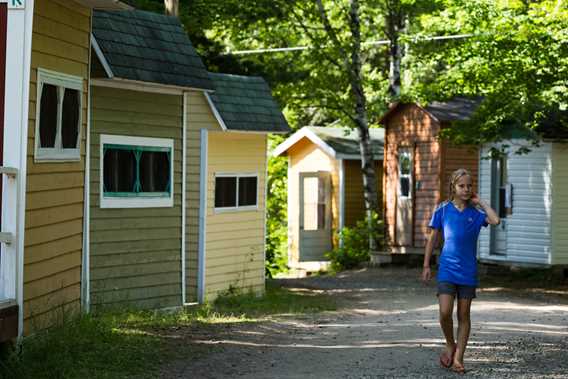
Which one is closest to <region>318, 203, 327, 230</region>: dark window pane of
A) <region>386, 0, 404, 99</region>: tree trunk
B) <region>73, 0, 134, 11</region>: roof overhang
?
<region>386, 0, 404, 99</region>: tree trunk

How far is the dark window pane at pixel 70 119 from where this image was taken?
39.0ft

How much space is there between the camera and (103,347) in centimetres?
1082

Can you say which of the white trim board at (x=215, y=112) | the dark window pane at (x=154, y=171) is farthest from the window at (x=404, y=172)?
the dark window pane at (x=154, y=171)

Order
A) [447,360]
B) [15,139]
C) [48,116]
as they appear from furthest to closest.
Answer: [48,116]
[447,360]
[15,139]

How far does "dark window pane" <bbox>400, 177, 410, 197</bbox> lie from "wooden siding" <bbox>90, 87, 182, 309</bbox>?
552 inches

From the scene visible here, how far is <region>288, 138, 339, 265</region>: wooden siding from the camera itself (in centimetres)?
3534

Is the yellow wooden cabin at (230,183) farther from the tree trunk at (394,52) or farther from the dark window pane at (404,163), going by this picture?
the tree trunk at (394,52)

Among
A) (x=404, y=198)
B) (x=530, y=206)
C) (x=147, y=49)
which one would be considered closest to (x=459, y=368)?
(x=147, y=49)

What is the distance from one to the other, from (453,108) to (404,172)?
2.62 metres

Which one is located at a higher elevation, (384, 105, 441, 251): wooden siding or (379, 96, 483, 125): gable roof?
(379, 96, 483, 125): gable roof

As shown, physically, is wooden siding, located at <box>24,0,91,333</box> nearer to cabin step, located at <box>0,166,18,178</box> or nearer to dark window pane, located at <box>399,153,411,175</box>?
cabin step, located at <box>0,166,18,178</box>

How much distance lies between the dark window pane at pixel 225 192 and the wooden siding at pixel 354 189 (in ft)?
45.8

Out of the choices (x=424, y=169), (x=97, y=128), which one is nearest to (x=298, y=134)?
(x=424, y=169)

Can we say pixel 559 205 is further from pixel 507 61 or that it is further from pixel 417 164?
pixel 507 61
